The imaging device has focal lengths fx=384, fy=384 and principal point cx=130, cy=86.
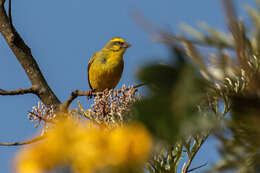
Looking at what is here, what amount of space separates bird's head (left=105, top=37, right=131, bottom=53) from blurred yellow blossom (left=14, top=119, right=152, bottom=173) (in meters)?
6.36

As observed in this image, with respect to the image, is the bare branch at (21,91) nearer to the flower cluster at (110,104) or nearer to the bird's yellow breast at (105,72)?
the flower cluster at (110,104)

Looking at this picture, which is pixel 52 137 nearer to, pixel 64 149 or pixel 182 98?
pixel 64 149

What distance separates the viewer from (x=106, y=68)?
621 centimetres

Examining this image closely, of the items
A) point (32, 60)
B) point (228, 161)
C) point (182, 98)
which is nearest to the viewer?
point (182, 98)

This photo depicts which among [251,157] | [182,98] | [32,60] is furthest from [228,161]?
[32,60]

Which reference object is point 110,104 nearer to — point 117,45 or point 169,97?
point 169,97

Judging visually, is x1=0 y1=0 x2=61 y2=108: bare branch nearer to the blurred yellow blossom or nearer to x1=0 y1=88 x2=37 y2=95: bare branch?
x1=0 y1=88 x2=37 y2=95: bare branch

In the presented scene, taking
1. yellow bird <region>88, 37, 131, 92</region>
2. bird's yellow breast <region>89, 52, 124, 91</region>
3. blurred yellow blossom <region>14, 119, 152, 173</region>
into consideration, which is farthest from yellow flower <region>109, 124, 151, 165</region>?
bird's yellow breast <region>89, 52, 124, 91</region>

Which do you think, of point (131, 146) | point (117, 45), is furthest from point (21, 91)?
point (117, 45)

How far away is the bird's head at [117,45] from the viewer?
6738 millimetres

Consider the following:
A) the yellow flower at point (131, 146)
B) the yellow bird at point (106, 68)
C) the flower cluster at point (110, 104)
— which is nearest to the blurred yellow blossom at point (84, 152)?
the yellow flower at point (131, 146)

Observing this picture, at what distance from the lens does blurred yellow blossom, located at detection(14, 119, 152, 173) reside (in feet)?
1.09

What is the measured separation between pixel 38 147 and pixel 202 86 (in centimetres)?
16

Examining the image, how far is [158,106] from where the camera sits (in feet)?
1.13
